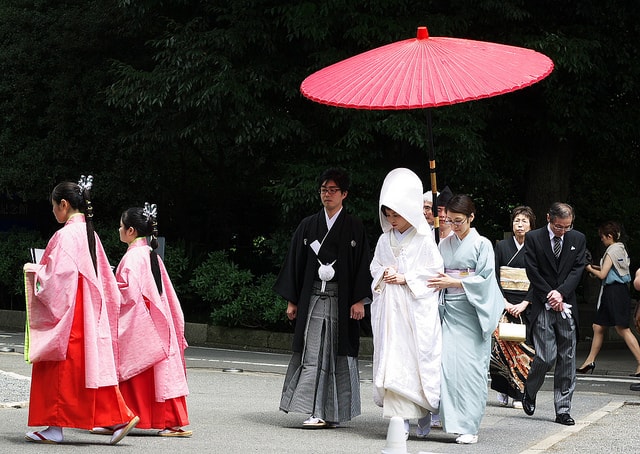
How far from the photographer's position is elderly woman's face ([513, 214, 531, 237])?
33.7 ft

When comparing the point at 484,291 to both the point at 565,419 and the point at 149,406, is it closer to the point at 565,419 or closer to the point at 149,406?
the point at 565,419

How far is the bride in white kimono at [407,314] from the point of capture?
7.87 metres

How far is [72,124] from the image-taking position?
66.9 ft

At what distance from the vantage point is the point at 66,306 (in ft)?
24.0

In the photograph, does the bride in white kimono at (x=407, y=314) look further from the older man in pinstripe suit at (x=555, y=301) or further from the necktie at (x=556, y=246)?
the necktie at (x=556, y=246)

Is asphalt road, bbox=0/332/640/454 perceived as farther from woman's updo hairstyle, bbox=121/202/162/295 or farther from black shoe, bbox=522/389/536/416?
woman's updo hairstyle, bbox=121/202/162/295

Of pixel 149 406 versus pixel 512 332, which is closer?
pixel 149 406

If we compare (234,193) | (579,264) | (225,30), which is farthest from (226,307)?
(579,264)

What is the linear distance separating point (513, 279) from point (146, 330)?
383 cm

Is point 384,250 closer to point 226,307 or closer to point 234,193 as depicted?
point 226,307

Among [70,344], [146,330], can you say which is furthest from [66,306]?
[146,330]

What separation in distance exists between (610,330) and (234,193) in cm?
786

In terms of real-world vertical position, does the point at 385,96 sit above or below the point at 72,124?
below

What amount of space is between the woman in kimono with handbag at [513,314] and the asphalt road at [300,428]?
0.79 ft
